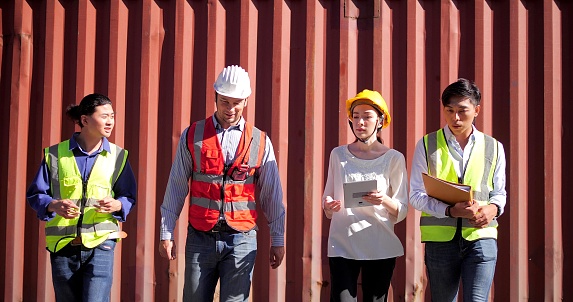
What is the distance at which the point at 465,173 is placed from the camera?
355cm

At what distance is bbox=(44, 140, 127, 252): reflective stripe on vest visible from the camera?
144 inches

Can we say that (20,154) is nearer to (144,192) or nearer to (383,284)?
(144,192)

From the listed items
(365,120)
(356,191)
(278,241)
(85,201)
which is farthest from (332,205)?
(85,201)

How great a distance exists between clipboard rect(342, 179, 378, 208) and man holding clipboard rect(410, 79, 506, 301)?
27 centimetres

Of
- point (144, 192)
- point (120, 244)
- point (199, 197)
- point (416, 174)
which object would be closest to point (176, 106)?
point (144, 192)

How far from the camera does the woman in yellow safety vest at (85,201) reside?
11.9 ft

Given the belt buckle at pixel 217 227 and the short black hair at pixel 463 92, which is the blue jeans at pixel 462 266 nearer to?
the short black hair at pixel 463 92

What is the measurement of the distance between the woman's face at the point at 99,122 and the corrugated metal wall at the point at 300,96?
1.43m

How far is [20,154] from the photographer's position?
212 inches

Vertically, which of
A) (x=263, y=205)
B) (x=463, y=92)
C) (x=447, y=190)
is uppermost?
(x=463, y=92)

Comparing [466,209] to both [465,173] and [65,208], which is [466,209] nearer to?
[465,173]

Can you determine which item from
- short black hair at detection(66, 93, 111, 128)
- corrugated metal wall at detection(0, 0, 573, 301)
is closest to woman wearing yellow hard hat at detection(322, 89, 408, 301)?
short black hair at detection(66, 93, 111, 128)

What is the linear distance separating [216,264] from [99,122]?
1020 millimetres

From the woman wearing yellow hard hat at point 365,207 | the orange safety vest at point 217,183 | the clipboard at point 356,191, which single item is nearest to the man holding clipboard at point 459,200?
the woman wearing yellow hard hat at point 365,207
